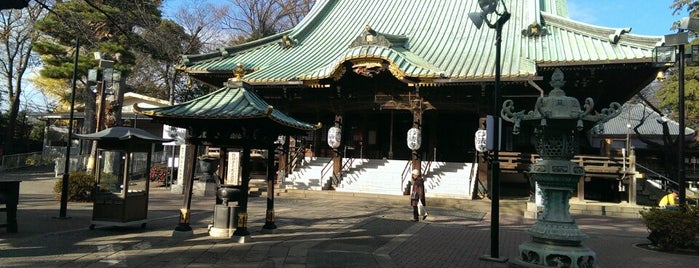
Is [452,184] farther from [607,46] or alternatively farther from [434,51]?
[607,46]

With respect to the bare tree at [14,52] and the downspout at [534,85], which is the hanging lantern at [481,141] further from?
the bare tree at [14,52]

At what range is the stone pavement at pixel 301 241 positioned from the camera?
820 centimetres

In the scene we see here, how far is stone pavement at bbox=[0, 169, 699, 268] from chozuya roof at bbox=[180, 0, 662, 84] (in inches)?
265

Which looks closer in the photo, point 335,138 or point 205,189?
point 205,189

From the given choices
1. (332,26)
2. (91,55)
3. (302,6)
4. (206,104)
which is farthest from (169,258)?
(302,6)

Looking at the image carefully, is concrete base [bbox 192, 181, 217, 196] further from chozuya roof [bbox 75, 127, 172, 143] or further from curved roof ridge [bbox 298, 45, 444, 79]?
chozuya roof [bbox 75, 127, 172, 143]

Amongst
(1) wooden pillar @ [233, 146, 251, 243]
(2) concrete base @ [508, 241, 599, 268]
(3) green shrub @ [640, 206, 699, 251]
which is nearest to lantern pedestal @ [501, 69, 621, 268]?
(2) concrete base @ [508, 241, 599, 268]

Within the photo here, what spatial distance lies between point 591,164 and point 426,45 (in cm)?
974

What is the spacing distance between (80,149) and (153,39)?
8535 millimetres

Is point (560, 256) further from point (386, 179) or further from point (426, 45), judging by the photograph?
point (426, 45)

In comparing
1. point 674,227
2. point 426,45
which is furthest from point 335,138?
point 674,227

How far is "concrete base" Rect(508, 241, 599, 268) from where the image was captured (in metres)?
7.33

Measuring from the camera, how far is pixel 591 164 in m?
19.8

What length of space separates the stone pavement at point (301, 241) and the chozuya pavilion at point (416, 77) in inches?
225
